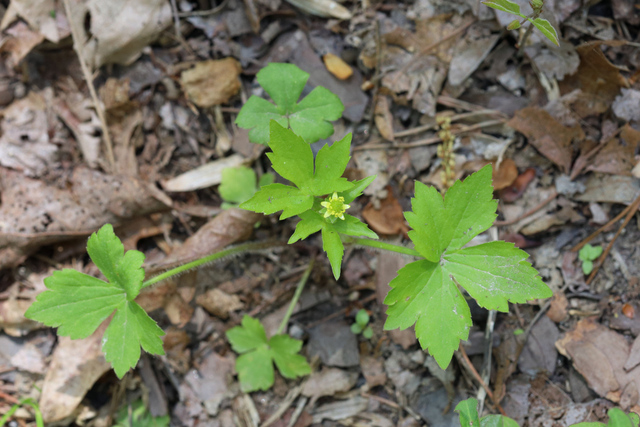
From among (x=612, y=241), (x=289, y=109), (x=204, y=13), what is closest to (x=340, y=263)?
(x=289, y=109)

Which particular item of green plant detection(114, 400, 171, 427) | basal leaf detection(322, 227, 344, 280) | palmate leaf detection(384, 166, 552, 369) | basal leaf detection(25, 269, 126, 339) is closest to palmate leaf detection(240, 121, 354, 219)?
basal leaf detection(322, 227, 344, 280)

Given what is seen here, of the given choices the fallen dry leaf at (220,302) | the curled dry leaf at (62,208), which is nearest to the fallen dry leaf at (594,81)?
the fallen dry leaf at (220,302)

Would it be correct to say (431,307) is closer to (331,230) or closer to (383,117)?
(331,230)

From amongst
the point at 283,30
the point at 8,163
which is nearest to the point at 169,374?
the point at 8,163

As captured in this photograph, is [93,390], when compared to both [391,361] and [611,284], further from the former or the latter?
[611,284]

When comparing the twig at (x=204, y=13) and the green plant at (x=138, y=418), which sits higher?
the twig at (x=204, y=13)

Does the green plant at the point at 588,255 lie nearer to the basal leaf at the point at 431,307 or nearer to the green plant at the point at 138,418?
Answer: the basal leaf at the point at 431,307

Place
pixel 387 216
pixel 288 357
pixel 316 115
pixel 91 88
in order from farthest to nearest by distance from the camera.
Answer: pixel 91 88
pixel 387 216
pixel 288 357
pixel 316 115
